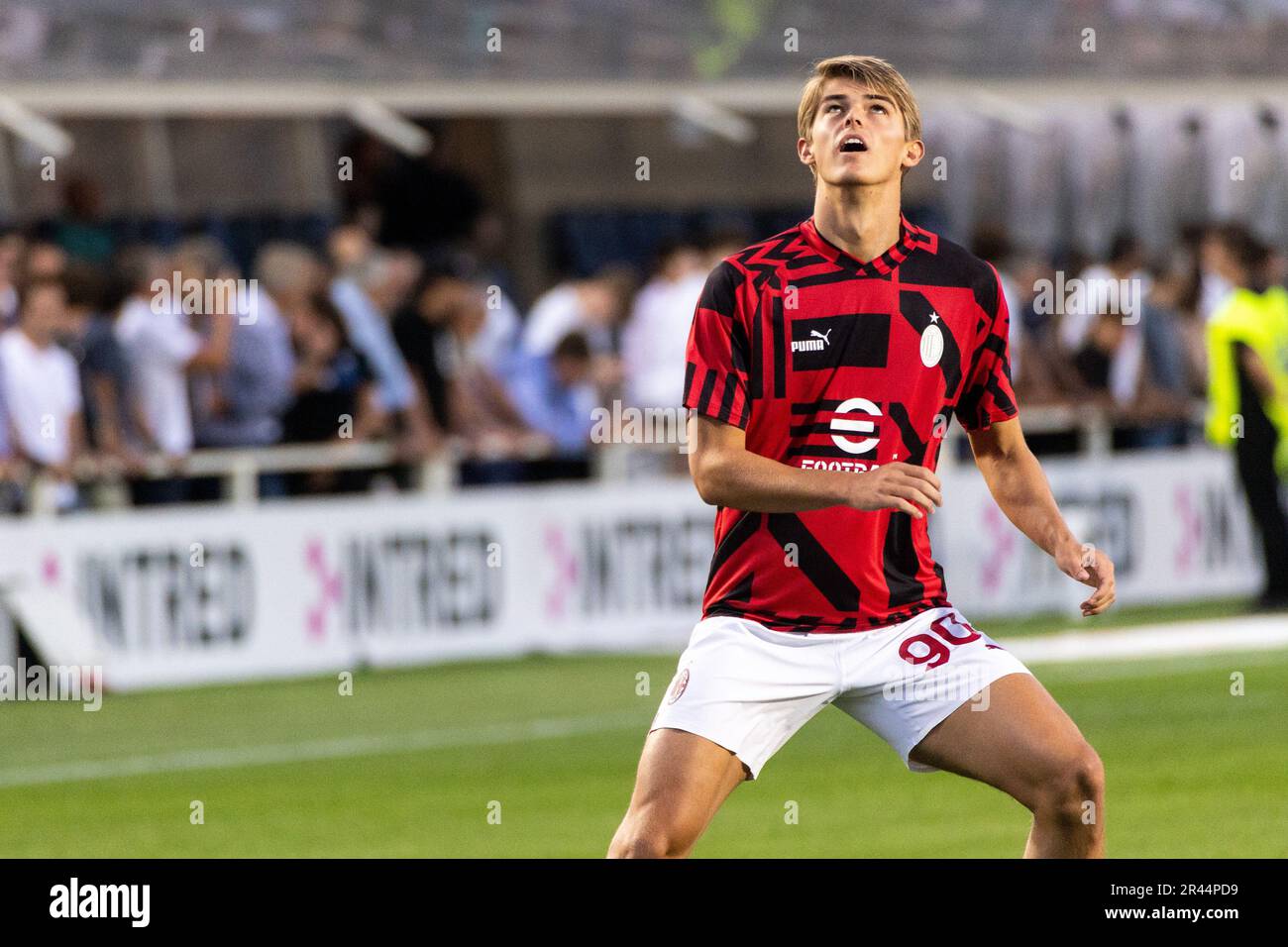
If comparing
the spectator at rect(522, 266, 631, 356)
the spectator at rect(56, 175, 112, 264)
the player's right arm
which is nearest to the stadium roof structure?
the spectator at rect(56, 175, 112, 264)

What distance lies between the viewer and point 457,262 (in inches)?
696

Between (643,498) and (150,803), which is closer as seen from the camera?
(150,803)

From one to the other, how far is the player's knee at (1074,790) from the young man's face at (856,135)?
Answer: 1.48 meters

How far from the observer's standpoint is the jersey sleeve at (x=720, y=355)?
638cm

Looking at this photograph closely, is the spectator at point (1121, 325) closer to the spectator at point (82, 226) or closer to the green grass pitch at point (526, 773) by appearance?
the green grass pitch at point (526, 773)

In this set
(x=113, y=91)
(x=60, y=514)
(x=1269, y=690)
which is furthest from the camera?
(x=113, y=91)

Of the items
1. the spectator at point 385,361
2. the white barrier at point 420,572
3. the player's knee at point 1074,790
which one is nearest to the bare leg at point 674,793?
the player's knee at point 1074,790

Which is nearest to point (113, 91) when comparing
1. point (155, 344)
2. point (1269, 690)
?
point (155, 344)

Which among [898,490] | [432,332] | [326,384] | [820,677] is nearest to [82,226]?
[432,332]

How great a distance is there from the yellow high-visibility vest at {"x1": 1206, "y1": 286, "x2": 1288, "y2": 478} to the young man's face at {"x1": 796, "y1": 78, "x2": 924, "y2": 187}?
38.8ft

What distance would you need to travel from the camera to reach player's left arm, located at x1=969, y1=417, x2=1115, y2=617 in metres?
6.62

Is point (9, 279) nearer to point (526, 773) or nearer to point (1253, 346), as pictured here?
point (526, 773)
